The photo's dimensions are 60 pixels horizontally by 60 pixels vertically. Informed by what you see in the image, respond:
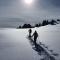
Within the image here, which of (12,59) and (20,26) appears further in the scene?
(20,26)

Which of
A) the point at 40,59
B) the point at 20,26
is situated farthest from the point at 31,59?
the point at 20,26

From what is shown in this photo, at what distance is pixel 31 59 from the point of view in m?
10.2

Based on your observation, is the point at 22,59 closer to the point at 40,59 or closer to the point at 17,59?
the point at 17,59

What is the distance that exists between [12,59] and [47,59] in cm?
219

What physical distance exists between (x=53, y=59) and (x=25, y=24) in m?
121

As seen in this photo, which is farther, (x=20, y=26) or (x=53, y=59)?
(x=20, y=26)

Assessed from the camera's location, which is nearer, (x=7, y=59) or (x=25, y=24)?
(x=7, y=59)

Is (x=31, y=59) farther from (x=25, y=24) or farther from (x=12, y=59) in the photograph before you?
(x=25, y=24)

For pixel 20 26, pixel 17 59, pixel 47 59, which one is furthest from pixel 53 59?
pixel 20 26

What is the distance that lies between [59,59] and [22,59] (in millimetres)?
2322

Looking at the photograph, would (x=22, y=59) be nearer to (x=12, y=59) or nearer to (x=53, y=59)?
(x=12, y=59)

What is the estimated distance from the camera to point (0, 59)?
1024cm

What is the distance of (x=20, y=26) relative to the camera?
124 metres

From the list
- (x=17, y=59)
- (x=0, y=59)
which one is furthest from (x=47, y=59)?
(x=0, y=59)
